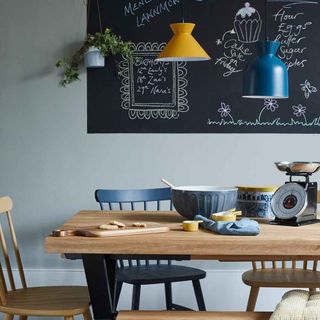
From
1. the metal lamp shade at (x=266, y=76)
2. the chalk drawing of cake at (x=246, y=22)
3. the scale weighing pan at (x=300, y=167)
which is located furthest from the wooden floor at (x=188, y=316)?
the chalk drawing of cake at (x=246, y=22)

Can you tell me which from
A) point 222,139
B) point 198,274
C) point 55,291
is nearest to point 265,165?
point 222,139

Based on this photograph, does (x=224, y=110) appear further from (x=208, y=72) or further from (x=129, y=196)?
(x=129, y=196)

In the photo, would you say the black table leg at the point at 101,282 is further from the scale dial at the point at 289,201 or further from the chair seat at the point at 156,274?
the chair seat at the point at 156,274

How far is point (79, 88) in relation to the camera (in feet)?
15.8

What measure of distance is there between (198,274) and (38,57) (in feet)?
6.51

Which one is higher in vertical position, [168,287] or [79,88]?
[79,88]

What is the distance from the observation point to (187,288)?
485cm

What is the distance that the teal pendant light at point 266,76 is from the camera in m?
2.99

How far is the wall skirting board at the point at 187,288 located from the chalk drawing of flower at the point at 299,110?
109cm

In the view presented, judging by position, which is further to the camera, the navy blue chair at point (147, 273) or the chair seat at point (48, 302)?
the navy blue chair at point (147, 273)

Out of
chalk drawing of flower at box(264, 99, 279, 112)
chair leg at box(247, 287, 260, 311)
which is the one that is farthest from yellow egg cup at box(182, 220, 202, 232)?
chalk drawing of flower at box(264, 99, 279, 112)

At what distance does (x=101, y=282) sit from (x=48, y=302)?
0.63 meters

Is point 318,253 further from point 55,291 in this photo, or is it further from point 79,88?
point 79,88

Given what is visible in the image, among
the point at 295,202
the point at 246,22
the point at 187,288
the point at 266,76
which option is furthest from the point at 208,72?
the point at 295,202
